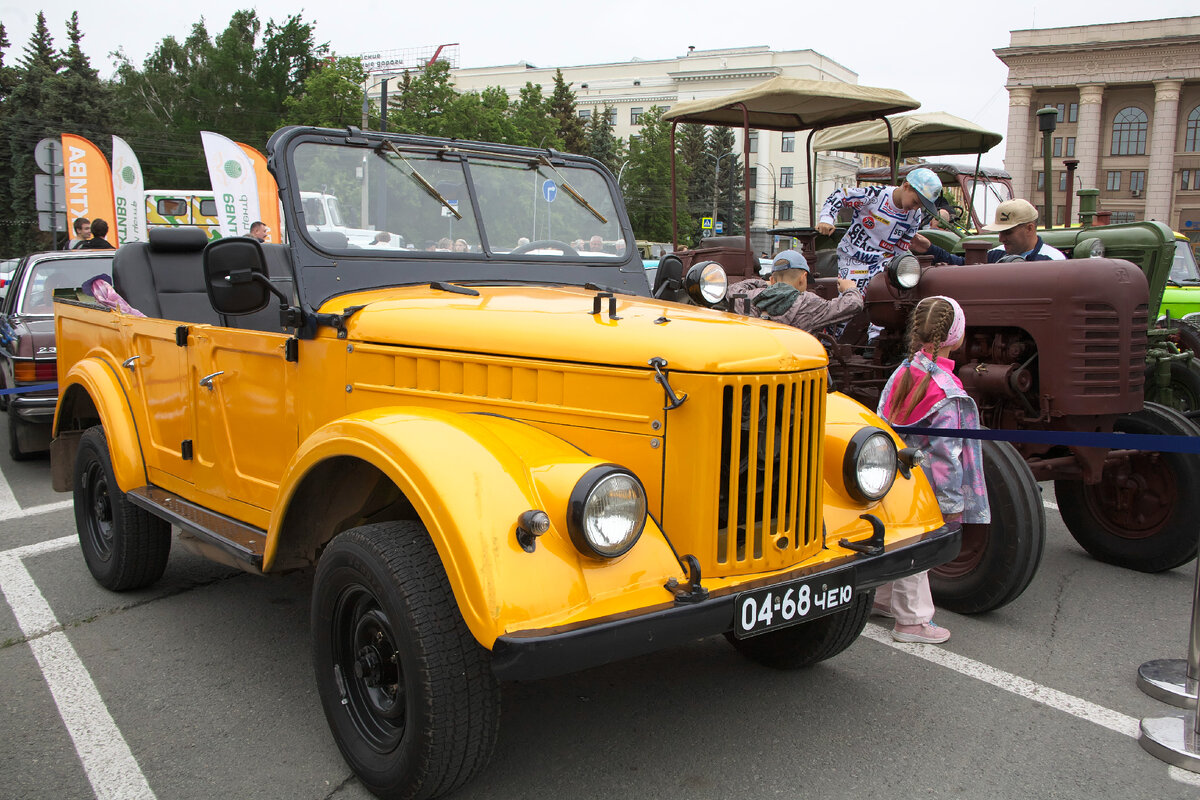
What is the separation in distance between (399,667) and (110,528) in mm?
2865

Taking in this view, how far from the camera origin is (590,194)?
448 cm

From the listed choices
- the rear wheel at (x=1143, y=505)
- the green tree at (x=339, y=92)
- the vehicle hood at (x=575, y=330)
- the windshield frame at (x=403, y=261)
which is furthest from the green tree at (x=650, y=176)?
the vehicle hood at (x=575, y=330)

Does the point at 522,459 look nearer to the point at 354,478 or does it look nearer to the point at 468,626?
the point at 468,626

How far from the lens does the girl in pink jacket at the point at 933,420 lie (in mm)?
3977

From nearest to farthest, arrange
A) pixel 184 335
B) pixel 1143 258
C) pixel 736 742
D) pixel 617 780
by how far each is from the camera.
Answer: pixel 617 780 → pixel 736 742 → pixel 184 335 → pixel 1143 258

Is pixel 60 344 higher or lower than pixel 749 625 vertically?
higher

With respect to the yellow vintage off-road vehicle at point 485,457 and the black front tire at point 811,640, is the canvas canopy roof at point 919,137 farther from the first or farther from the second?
the black front tire at point 811,640

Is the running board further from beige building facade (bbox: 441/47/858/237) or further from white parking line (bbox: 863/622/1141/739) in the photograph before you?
beige building facade (bbox: 441/47/858/237)

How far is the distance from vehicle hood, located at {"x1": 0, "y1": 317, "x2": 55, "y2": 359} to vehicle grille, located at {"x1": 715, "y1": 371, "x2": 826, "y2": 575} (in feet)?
23.8

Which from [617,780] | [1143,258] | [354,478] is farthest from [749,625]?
[1143,258]

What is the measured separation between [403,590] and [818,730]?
1.63m

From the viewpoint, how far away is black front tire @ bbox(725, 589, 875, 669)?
11.3 feet

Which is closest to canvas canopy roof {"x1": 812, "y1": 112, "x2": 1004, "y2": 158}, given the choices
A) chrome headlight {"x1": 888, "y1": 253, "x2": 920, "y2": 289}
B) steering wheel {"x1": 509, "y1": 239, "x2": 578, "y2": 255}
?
chrome headlight {"x1": 888, "y1": 253, "x2": 920, "y2": 289}

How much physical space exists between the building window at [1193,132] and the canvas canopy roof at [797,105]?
63147 millimetres
